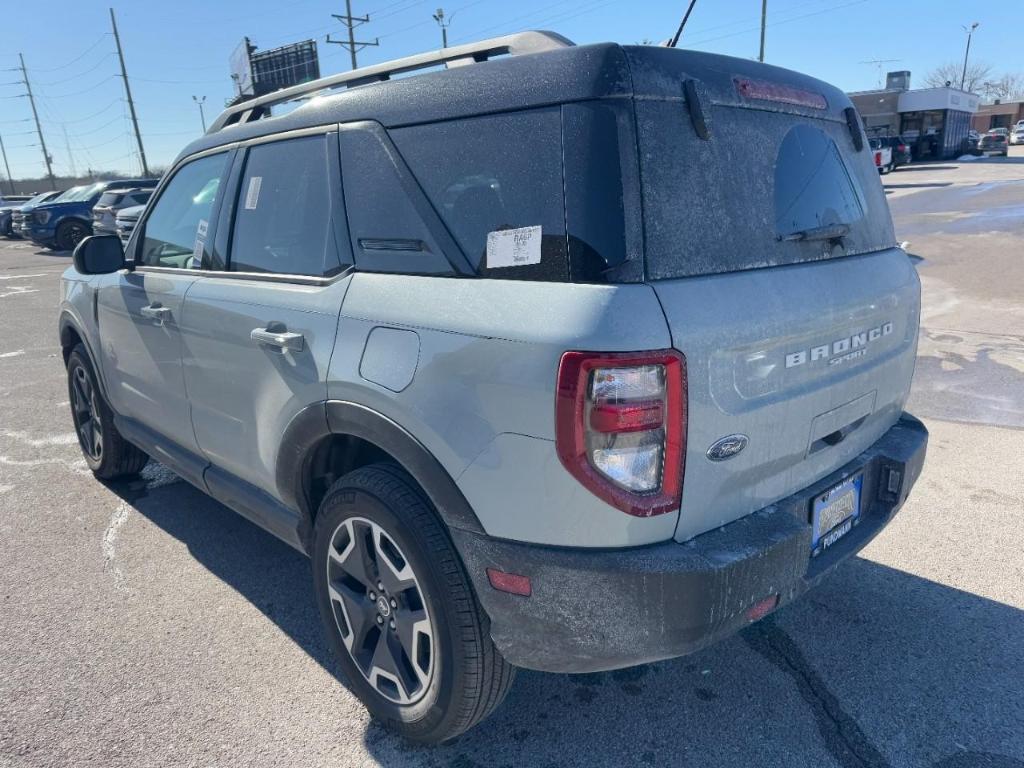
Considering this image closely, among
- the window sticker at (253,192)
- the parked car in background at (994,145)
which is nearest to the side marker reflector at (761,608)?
the window sticker at (253,192)

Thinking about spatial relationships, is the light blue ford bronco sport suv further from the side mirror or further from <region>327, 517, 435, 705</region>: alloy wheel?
the side mirror

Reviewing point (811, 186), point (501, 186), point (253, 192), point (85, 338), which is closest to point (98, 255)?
point (85, 338)

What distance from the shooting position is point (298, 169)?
9.18 feet

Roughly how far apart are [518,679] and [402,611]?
680 millimetres

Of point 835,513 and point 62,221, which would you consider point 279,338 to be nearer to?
point 835,513

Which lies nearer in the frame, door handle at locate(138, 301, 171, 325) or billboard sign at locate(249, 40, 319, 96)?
door handle at locate(138, 301, 171, 325)

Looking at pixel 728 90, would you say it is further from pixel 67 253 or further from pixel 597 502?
pixel 67 253

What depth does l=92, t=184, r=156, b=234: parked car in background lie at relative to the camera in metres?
18.7

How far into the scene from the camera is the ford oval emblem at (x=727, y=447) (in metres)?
1.97

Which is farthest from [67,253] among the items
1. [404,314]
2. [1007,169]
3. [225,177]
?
[1007,169]

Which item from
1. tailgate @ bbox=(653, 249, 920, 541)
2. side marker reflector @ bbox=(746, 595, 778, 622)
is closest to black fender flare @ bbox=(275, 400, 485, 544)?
tailgate @ bbox=(653, 249, 920, 541)

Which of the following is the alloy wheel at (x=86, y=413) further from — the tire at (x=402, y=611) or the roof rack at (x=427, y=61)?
the tire at (x=402, y=611)

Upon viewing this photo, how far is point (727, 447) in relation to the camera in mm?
1997

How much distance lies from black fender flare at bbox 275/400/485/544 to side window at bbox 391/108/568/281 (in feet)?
1.78
